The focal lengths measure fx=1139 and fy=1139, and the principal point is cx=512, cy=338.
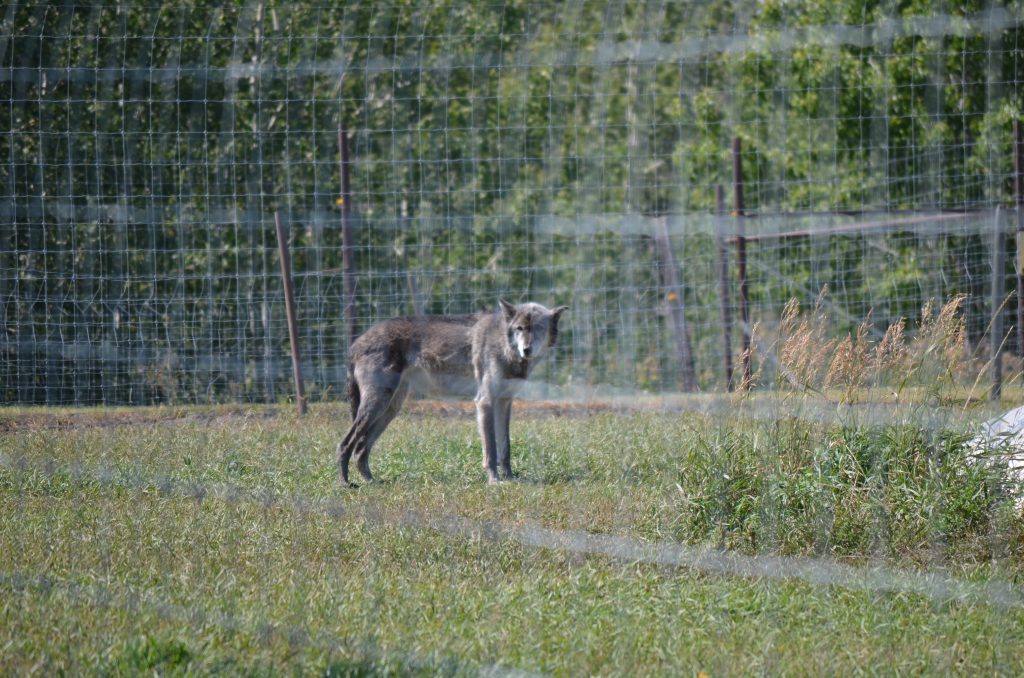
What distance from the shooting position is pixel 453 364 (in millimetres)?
8664

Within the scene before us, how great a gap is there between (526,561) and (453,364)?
11.6 ft

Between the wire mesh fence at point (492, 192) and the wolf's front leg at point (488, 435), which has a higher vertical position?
the wire mesh fence at point (492, 192)

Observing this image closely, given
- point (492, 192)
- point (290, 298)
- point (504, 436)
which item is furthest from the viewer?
point (492, 192)

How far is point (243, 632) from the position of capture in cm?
402

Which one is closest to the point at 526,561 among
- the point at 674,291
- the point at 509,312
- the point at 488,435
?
the point at 488,435

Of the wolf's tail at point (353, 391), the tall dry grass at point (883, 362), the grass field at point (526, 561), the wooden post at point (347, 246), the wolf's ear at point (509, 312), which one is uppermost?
the wooden post at point (347, 246)

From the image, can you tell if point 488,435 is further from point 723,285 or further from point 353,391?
point 723,285

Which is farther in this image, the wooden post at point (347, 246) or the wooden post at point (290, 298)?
the wooden post at point (290, 298)

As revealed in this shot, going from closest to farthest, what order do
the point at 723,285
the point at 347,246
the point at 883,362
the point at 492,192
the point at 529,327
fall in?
the point at 883,362, the point at 529,327, the point at 347,246, the point at 723,285, the point at 492,192

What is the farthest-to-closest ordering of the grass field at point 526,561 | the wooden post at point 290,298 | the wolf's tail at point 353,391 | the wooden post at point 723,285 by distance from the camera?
the wooden post at point 723,285, the wooden post at point 290,298, the wolf's tail at point 353,391, the grass field at point 526,561

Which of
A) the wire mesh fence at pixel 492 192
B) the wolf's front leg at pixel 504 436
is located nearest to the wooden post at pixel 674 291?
the wire mesh fence at pixel 492 192

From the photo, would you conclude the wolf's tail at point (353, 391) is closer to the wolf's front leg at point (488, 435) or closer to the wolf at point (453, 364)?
the wolf at point (453, 364)

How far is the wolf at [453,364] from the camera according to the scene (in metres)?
8.11

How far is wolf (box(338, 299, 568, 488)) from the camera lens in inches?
319
